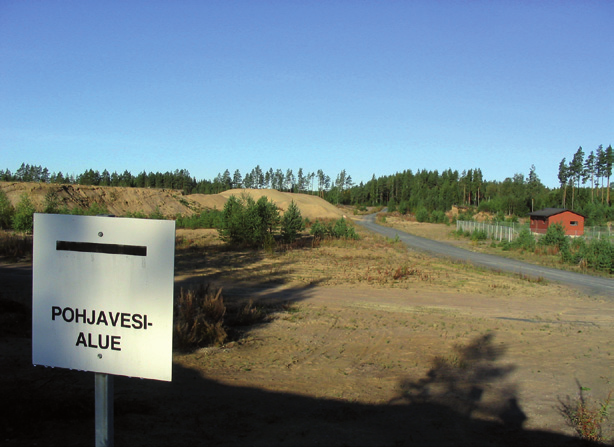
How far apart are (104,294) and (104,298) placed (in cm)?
2

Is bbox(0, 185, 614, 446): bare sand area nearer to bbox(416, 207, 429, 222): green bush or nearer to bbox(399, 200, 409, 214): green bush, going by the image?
bbox(416, 207, 429, 222): green bush

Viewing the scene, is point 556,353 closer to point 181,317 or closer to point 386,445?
point 386,445

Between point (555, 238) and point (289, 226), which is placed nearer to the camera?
point (289, 226)

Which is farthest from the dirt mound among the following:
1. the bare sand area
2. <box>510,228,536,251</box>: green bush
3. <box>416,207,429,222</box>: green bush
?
the bare sand area

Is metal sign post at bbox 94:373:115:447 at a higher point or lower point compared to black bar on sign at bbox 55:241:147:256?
lower

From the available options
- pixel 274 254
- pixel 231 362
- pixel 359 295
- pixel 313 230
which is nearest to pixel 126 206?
pixel 313 230

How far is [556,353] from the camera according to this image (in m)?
9.48

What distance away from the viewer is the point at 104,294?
92.4 inches

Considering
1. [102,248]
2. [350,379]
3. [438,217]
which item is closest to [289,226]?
[350,379]

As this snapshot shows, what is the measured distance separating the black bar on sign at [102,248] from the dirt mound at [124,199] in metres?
58.1

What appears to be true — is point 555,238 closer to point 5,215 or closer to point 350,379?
point 350,379

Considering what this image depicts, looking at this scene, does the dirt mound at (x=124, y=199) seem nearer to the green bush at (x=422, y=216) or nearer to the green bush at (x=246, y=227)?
the green bush at (x=422, y=216)

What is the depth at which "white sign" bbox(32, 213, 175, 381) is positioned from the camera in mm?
2301

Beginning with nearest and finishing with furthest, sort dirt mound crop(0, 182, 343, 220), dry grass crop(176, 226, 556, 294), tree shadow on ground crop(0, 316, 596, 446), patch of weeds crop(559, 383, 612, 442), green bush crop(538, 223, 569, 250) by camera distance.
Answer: tree shadow on ground crop(0, 316, 596, 446) < patch of weeds crop(559, 383, 612, 442) < dry grass crop(176, 226, 556, 294) < green bush crop(538, 223, 569, 250) < dirt mound crop(0, 182, 343, 220)
